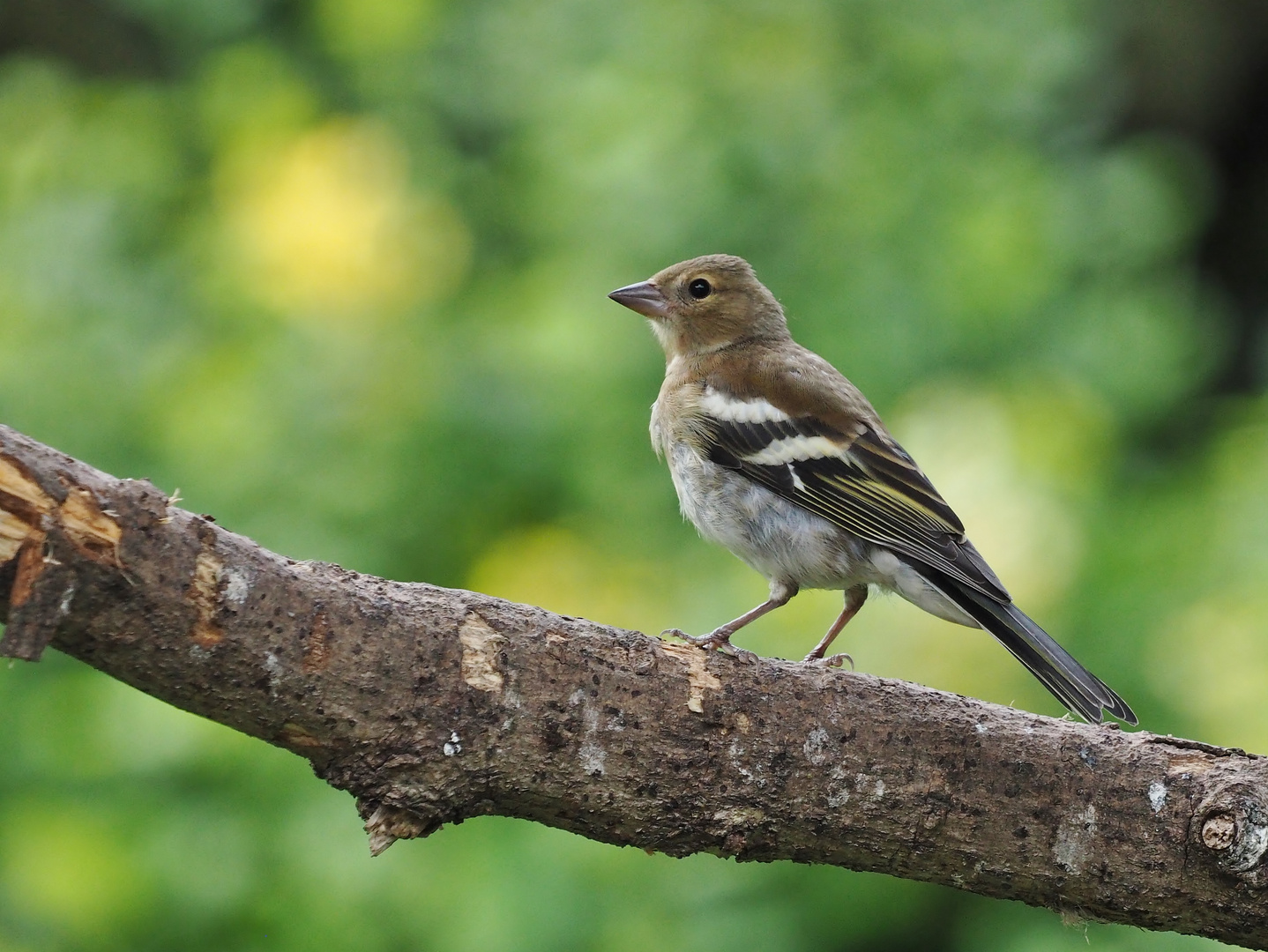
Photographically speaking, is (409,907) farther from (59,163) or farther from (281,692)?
(59,163)

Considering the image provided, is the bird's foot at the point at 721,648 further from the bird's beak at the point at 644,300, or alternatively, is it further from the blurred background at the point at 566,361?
the bird's beak at the point at 644,300

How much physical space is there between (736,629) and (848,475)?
589 mm

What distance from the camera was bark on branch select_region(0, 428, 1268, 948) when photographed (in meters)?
2.21

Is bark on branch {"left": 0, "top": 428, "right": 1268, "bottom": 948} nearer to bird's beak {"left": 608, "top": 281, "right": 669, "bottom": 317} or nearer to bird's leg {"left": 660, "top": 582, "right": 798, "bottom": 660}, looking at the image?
bird's leg {"left": 660, "top": 582, "right": 798, "bottom": 660}

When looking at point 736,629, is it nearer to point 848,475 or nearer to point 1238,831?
point 848,475

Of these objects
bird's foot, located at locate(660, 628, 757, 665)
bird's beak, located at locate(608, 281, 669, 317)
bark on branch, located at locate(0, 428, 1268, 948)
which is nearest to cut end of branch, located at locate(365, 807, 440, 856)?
bark on branch, located at locate(0, 428, 1268, 948)

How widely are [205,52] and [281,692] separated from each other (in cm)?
497

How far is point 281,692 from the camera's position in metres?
2.29

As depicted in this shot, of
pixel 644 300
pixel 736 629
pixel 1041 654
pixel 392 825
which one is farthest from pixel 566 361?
pixel 392 825

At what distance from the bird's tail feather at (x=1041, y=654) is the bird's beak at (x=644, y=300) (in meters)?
1.32

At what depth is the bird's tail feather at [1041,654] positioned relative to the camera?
3037mm

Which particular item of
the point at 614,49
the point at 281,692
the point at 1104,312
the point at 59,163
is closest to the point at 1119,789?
the point at 281,692

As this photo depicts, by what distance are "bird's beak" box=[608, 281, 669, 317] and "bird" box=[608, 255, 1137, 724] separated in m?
0.33

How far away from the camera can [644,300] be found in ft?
14.1
